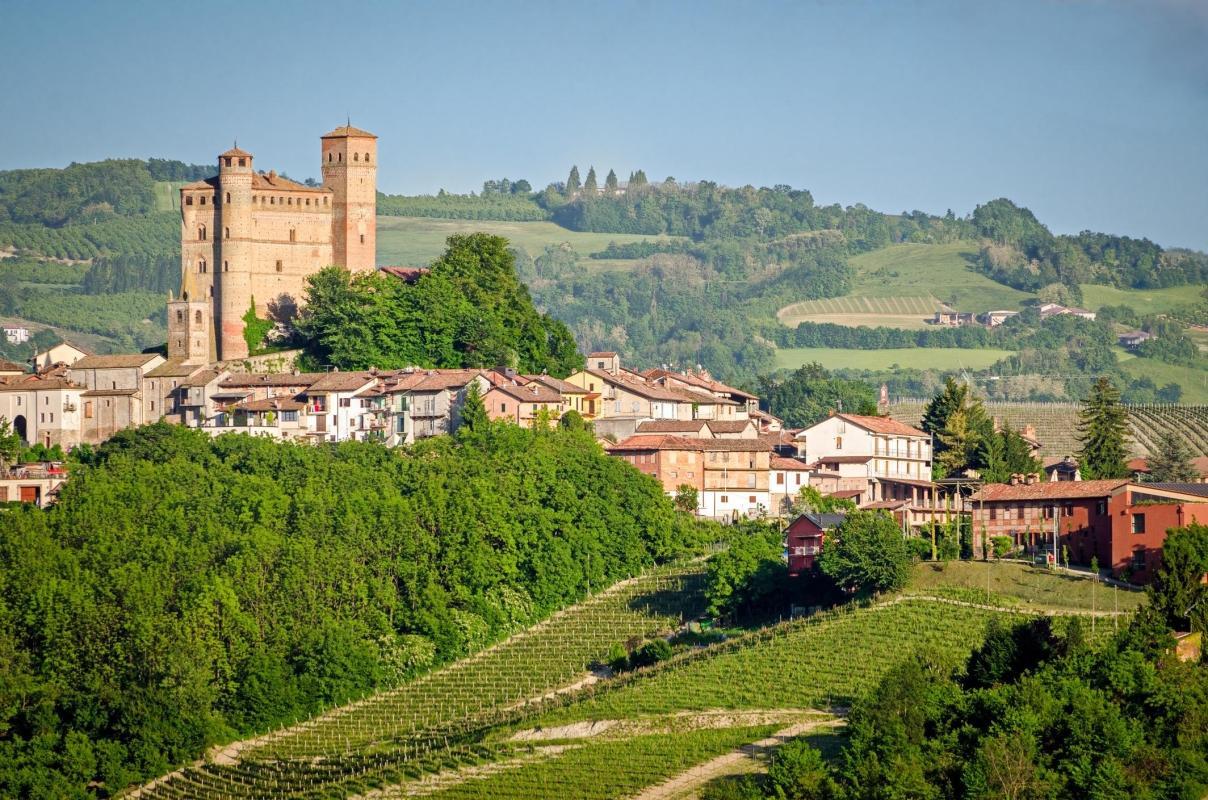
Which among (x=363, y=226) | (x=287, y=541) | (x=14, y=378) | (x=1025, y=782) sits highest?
(x=363, y=226)

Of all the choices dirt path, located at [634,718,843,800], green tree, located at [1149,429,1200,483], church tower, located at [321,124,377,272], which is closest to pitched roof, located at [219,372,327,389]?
church tower, located at [321,124,377,272]

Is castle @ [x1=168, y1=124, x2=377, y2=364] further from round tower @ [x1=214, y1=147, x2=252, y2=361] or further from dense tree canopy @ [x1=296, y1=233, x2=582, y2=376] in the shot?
dense tree canopy @ [x1=296, y1=233, x2=582, y2=376]

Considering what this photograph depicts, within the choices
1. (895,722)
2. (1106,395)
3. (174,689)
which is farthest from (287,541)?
(1106,395)

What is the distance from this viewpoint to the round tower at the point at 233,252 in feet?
292

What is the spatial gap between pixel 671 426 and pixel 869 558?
73.9ft

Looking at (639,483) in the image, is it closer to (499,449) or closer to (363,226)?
(499,449)

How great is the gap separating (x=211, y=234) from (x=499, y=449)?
18331 millimetres

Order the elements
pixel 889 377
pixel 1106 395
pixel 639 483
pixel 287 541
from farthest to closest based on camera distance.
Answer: pixel 889 377, pixel 1106 395, pixel 639 483, pixel 287 541

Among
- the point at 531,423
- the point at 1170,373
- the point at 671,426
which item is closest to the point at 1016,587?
the point at 531,423

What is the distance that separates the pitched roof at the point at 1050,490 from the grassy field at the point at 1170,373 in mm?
109208

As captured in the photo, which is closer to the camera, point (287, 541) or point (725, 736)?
point (725, 736)

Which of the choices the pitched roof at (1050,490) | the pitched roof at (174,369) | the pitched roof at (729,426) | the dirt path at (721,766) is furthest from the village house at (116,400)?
the dirt path at (721,766)

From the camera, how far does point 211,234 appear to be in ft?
297

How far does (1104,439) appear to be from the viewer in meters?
82.5
